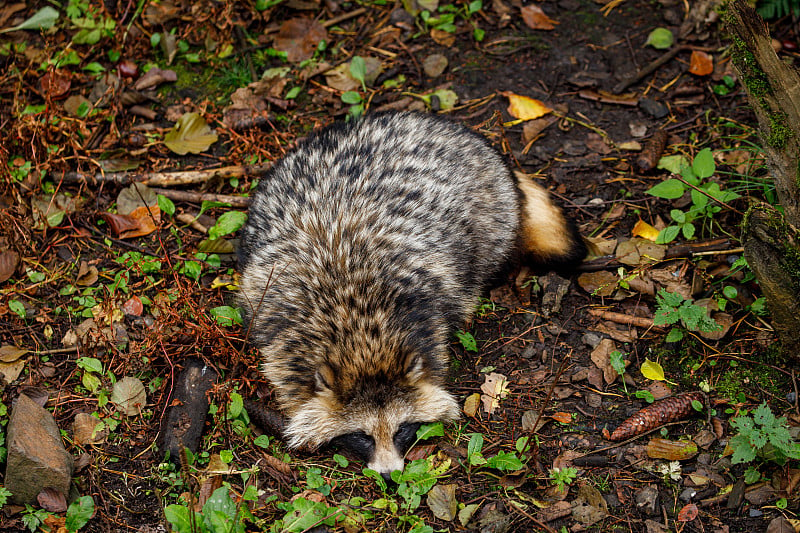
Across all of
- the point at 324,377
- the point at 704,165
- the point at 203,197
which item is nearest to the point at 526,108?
the point at 704,165

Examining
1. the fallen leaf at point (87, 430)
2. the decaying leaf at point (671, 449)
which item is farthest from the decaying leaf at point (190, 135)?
the decaying leaf at point (671, 449)

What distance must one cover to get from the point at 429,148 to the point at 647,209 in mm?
1795

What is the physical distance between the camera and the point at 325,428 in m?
3.96

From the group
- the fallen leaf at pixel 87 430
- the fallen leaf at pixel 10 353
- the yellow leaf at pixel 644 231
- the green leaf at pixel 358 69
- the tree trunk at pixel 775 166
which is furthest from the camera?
the green leaf at pixel 358 69

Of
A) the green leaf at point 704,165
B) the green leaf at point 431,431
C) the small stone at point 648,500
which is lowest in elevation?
the small stone at point 648,500

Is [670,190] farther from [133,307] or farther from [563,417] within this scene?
[133,307]

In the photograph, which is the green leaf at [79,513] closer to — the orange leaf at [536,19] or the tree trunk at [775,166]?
the tree trunk at [775,166]

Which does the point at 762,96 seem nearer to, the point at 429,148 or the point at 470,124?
the point at 429,148

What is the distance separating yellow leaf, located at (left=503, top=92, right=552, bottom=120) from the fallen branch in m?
2.17

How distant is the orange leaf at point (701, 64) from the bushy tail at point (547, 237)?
6.74 ft

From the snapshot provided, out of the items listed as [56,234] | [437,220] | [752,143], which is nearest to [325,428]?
[437,220]

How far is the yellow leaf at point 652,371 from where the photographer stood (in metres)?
4.26

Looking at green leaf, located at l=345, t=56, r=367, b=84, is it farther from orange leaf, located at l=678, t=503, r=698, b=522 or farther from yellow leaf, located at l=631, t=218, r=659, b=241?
orange leaf, located at l=678, t=503, r=698, b=522

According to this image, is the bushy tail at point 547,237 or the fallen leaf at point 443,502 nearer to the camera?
the fallen leaf at point 443,502
